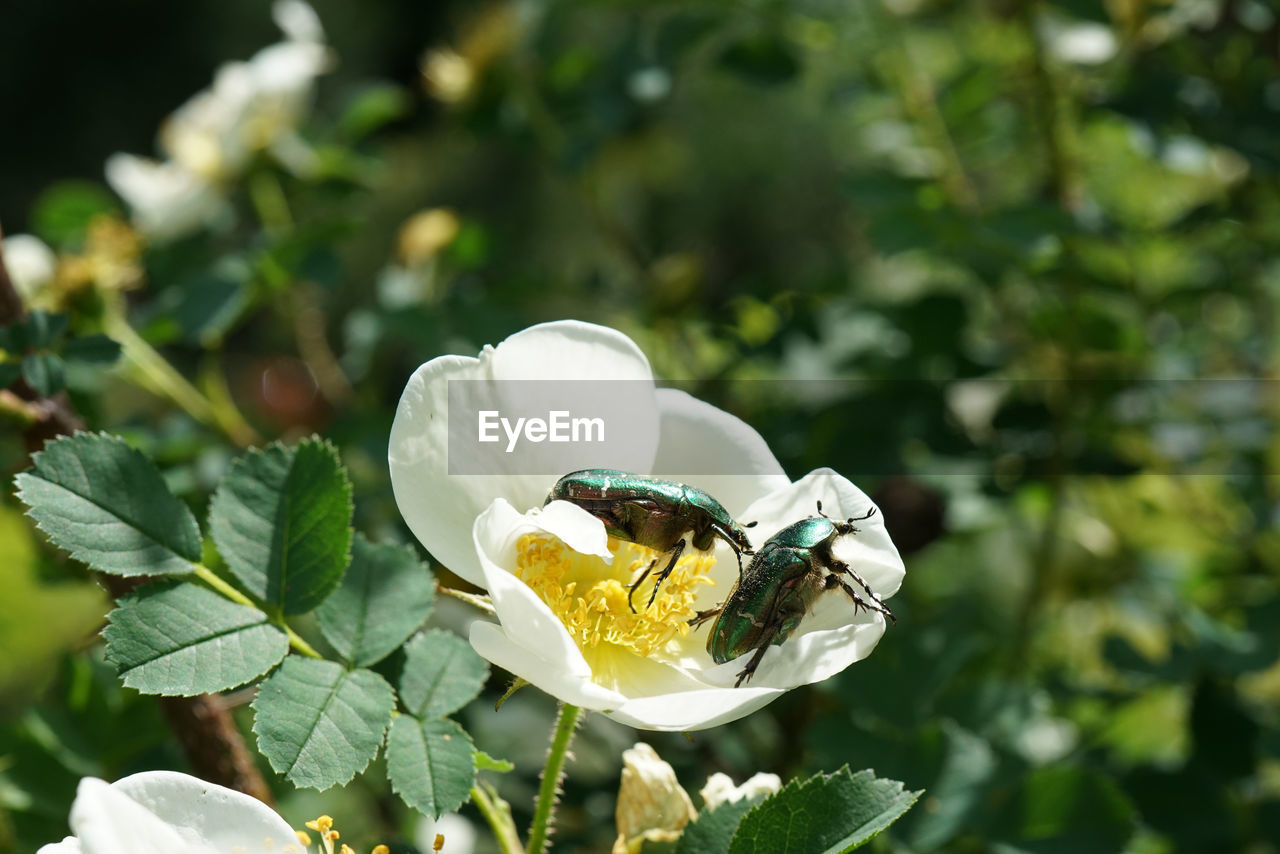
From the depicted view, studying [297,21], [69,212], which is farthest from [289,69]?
[69,212]

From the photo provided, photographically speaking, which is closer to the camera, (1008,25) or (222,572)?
(222,572)

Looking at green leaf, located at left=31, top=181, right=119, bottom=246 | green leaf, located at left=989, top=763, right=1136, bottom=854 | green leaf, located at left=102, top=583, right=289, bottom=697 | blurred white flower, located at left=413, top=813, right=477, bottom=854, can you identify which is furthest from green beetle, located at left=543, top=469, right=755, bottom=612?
green leaf, located at left=31, top=181, right=119, bottom=246

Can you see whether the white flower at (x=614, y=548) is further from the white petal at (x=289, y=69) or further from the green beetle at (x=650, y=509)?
the white petal at (x=289, y=69)

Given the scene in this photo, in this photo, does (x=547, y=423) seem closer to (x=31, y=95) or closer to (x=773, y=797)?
(x=773, y=797)

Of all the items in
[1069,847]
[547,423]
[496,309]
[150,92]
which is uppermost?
[547,423]

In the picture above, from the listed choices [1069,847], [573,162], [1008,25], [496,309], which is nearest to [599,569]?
[1069,847]

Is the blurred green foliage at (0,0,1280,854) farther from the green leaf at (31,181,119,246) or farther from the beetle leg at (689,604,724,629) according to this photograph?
the beetle leg at (689,604,724,629)

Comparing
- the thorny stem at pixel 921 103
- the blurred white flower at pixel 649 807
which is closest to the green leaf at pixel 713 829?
the blurred white flower at pixel 649 807

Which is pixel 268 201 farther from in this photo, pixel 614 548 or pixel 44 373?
pixel 614 548
